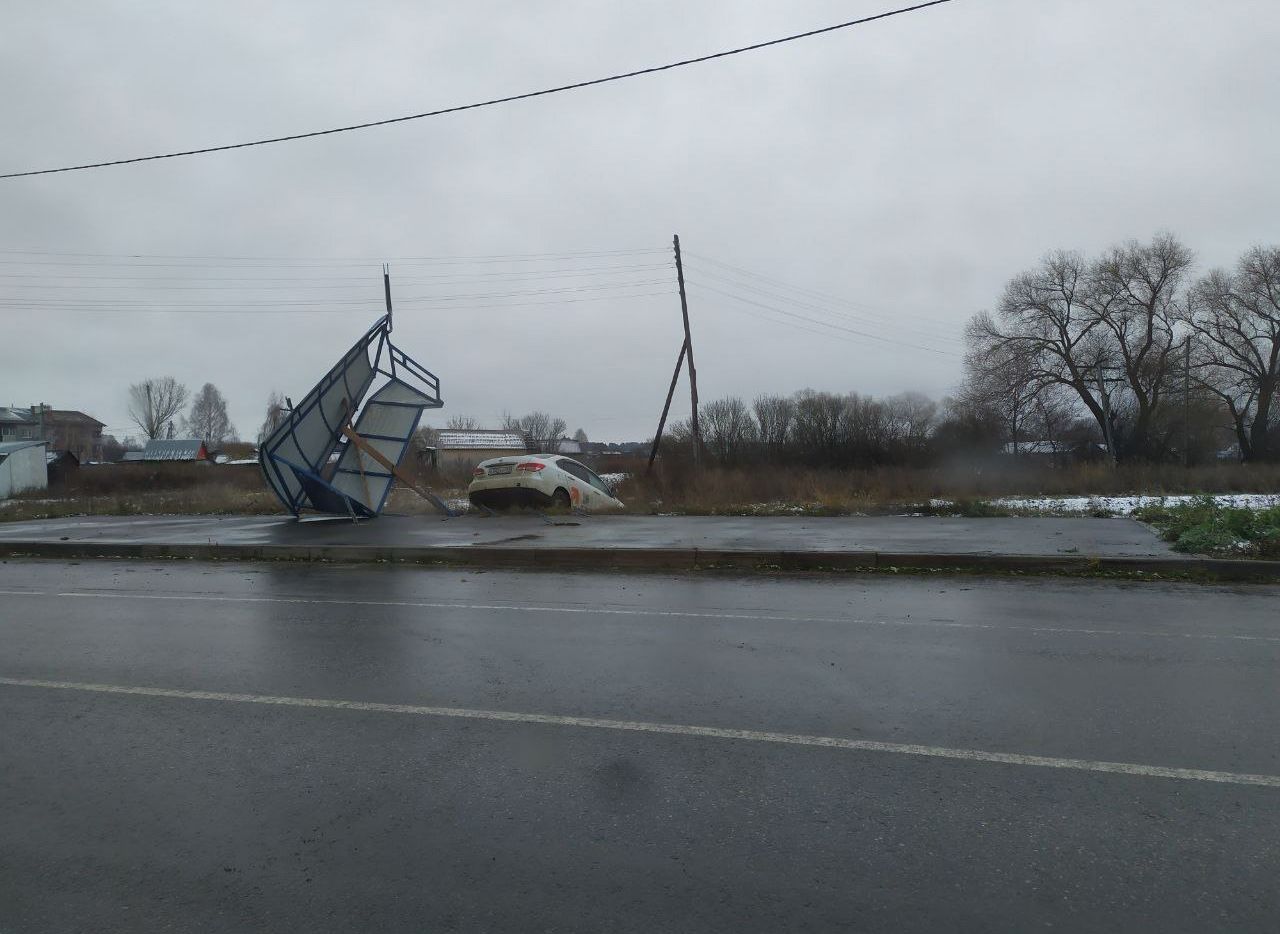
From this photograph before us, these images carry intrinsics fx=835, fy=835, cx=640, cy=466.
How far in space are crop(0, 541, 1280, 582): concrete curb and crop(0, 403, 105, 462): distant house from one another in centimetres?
8487

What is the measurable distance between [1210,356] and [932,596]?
4797 cm


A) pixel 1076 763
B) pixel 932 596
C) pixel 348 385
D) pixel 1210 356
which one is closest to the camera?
pixel 1076 763

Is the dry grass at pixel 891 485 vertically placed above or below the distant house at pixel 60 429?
below

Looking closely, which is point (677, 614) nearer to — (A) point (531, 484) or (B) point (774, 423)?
(A) point (531, 484)

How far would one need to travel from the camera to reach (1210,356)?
1816 inches

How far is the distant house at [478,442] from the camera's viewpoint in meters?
78.1

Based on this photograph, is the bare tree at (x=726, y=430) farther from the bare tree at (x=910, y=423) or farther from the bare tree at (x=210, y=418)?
the bare tree at (x=210, y=418)

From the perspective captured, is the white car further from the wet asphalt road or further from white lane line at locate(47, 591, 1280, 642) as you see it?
the wet asphalt road

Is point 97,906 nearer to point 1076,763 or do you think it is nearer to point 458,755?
point 458,755

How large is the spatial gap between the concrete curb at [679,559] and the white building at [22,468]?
30.9m

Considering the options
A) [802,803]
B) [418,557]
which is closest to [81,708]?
[802,803]

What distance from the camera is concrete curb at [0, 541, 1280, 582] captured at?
31.1 ft

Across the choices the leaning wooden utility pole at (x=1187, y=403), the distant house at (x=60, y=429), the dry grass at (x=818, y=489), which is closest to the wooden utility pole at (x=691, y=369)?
the dry grass at (x=818, y=489)

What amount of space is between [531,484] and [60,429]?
108m
